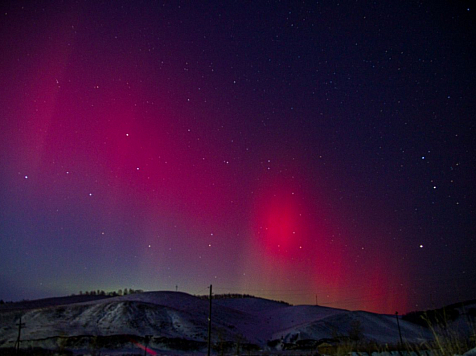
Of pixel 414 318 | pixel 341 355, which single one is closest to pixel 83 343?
pixel 341 355

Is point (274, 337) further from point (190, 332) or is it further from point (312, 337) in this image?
point (190, 332)

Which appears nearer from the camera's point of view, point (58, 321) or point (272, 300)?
point (58, 321)

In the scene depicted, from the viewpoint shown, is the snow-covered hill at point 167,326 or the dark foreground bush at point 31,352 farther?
the snow-covered hill at point 167,326

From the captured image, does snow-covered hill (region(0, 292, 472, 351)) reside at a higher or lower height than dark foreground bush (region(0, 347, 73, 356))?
higher

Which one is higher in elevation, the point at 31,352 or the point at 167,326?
the point at 167,326

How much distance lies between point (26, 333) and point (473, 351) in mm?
86819

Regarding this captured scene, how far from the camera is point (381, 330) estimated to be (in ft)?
318

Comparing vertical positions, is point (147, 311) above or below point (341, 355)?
above

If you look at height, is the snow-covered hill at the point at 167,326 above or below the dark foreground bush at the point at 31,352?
above

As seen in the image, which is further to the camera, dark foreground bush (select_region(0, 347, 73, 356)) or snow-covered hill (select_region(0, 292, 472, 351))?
snow-covered hill (select_region(0, 292, 472, 351))

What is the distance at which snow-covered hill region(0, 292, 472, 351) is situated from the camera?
6906cm

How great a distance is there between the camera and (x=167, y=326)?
8056 centimetres

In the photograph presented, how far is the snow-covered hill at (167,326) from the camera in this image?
2719 inches

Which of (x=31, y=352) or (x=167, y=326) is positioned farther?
(x=167, y=326)
